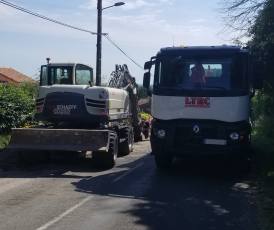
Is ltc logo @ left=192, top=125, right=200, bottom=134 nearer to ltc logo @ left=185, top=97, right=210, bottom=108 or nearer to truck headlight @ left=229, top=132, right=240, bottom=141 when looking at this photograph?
ltc logo @ left=185, top=97, right=210, bottom=108

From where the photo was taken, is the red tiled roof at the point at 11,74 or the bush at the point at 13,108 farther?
the red tiled roof at the point at 11,74

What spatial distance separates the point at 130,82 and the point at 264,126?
22.3 ft

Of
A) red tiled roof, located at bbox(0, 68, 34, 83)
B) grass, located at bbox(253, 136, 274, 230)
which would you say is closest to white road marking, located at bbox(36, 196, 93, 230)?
grass, located at bbox(253, 136, 274, 230)

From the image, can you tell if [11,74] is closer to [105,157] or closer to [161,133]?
[105,157]

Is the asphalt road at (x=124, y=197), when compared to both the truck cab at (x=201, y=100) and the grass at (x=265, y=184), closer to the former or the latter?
the grass at (x=265, y=184)

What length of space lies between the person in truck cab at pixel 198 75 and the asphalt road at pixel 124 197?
2232 millimetres

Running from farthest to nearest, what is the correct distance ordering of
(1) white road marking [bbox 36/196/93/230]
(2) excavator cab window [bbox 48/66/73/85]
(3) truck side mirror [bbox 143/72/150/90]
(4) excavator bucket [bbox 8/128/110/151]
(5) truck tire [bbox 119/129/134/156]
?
(5) truck tire [bbox 119/129/134/156]
(2) excavator cab window [bbox 48/66/73/85]
(4) excavator bucket [bbox 8/128/110/151]
(3) truck side mirror [bbox 143/72/150/90]
(1) white road marking [bbox 36/196/93/230]

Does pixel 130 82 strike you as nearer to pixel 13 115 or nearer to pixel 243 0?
A: pixel 13 115

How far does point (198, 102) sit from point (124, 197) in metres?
3.48

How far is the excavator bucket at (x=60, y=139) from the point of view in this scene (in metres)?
14.3

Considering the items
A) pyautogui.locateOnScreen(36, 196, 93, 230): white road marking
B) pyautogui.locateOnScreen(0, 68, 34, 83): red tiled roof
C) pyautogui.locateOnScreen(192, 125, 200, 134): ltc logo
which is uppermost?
pyautogui.locateOnScreen(0, 68, 34, 83): red tiled roof

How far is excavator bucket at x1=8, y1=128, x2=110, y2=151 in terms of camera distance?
14336mm

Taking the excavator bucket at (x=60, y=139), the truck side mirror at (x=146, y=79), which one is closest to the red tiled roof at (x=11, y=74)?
the excavator bucket at (x=60, y=139)

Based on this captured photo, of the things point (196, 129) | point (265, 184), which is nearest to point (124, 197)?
point (196, 129)
